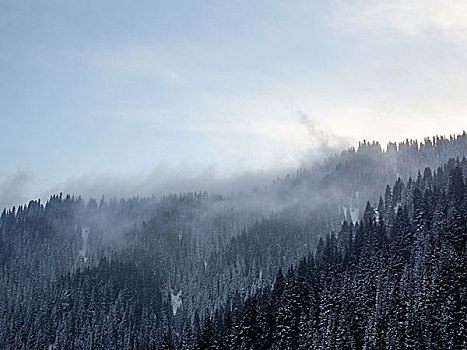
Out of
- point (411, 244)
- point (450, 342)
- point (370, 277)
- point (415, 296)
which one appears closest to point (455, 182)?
point (411, 244)

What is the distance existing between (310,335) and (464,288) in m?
Result: 32.8

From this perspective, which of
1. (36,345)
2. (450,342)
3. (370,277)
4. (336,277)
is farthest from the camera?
(36,345)

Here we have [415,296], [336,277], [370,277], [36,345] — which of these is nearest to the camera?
[415,296]

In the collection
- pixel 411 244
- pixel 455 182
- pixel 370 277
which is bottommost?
pixel 370 277

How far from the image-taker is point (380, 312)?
103 metres

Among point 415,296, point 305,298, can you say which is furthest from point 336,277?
point 415,296

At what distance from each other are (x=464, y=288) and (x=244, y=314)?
48.9 meters

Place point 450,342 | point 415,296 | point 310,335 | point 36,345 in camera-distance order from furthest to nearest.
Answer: point 36,345 → point 310,335 → point 415,296 → point 450,342

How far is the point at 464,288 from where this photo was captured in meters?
93.8

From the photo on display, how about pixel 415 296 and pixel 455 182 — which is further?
pixel 455 182

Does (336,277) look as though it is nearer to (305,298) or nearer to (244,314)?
(305,298)

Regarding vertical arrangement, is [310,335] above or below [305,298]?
below

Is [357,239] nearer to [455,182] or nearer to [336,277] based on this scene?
[336,277]

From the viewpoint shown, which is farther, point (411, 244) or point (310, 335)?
point (411, 244)
